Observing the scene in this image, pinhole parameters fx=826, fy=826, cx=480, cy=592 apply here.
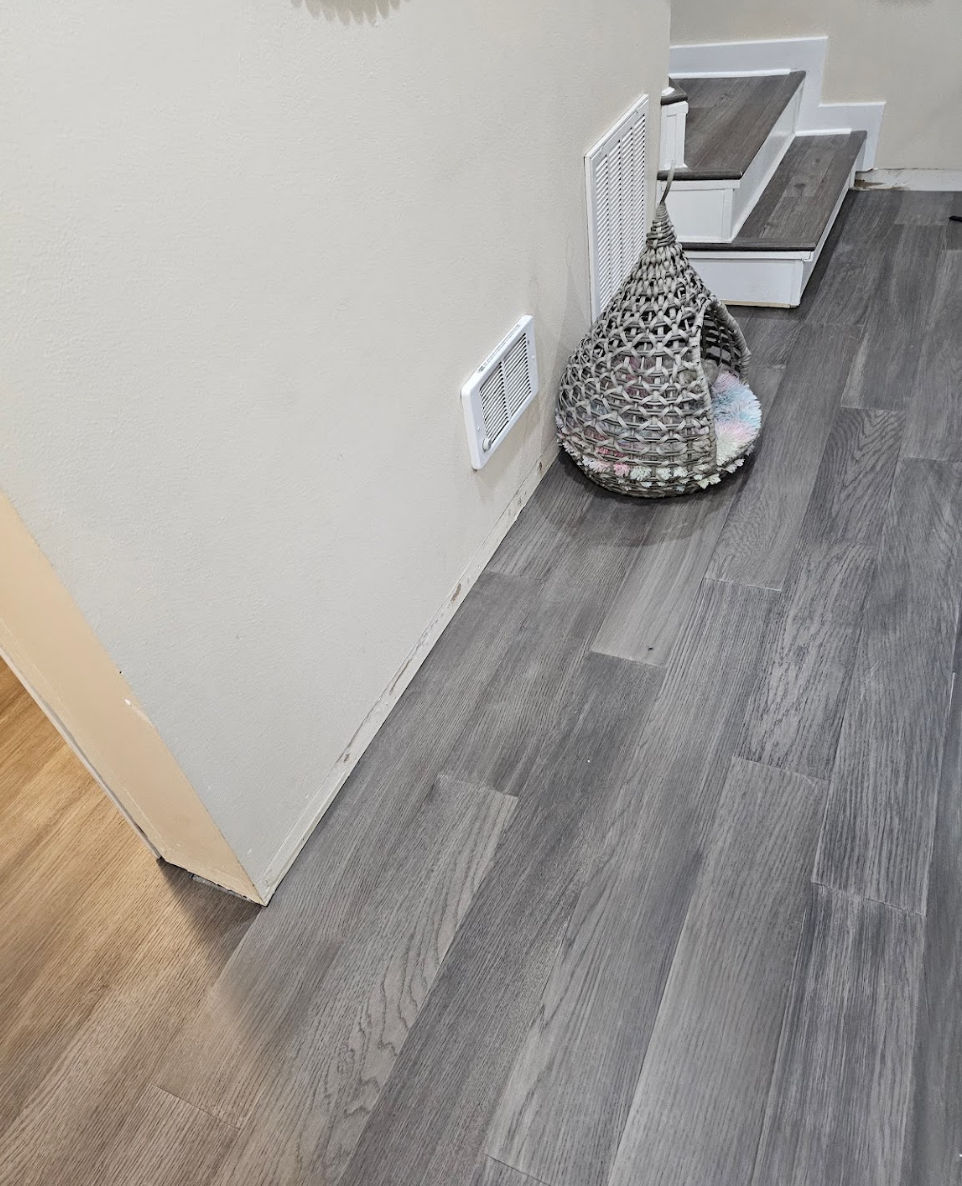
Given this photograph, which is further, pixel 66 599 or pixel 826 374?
pixel 826 374

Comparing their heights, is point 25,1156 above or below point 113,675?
below

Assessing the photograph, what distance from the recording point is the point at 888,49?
2.57 m

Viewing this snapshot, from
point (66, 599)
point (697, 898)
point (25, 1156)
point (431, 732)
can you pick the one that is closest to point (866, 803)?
point (697, 898)

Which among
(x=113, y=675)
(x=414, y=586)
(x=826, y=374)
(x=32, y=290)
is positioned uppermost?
(x=32, y=290)

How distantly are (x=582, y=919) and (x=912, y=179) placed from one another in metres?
2.76

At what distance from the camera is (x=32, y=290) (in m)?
0.71

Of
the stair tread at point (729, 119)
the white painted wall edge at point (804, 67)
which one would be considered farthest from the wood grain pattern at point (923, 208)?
the stair tread at point (729, 119)

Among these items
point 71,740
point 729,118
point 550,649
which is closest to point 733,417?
point 550,649

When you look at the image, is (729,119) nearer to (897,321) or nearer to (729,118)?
(729,118)

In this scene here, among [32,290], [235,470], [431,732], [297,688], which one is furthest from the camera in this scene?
[431,732]

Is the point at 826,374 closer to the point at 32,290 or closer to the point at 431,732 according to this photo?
the point at 431,732

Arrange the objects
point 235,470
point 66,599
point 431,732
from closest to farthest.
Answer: point 66,599
point 235,470
point 431,732

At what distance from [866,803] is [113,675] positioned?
1.04 meters

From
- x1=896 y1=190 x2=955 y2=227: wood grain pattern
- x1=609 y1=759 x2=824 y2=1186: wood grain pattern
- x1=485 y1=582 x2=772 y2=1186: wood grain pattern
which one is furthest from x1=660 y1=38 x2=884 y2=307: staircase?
x1=609 y1=759 x2=824 y2=1186: wood grain pattern
